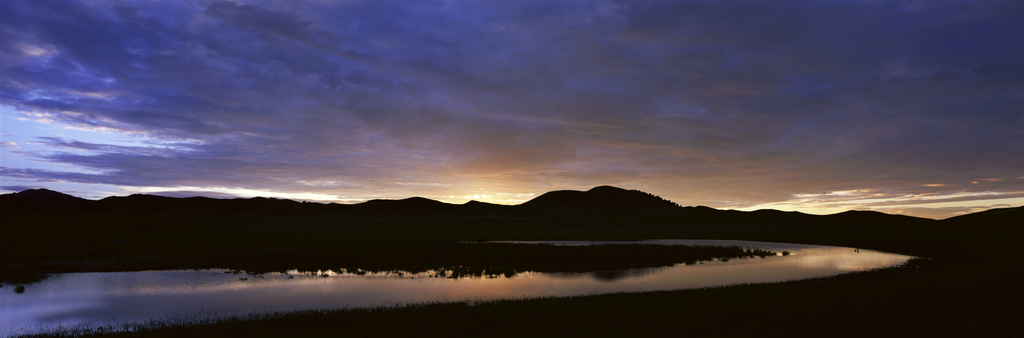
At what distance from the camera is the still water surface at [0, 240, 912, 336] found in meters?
21.9

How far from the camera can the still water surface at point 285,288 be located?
71.8ft

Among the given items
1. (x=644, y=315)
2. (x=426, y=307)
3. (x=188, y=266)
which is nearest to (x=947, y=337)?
(x=644, y=315)

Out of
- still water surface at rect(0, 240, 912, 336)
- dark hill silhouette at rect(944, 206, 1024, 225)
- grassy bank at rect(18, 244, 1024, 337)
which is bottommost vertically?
still water surface at rect(0, 240, 912, 336)

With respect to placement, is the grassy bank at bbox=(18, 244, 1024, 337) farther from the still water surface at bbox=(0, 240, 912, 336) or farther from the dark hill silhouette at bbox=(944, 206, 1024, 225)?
Result: the dark hill silhouette at bbox=(944, 206, 1024, 225)

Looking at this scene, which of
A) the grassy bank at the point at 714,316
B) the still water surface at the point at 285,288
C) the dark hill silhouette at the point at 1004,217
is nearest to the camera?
the grassy bank at the point at 714,316

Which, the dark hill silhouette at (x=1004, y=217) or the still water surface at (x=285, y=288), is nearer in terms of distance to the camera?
the still water surface at (x=285, y=288)

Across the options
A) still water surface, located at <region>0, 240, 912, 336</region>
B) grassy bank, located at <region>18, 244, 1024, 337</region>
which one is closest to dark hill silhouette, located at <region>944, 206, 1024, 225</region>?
still water surface, located at <region>0, 240, 912, 336</region>

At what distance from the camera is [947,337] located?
10.8 metres

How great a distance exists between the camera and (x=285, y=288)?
28188 mm


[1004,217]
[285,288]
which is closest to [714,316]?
[285,288]

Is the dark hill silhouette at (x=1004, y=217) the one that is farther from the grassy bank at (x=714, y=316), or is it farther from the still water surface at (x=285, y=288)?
the grassy bank at (x=714, y=316)

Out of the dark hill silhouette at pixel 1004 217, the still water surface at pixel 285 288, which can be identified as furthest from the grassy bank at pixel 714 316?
the dark hill silhouette at pixel 1004 217

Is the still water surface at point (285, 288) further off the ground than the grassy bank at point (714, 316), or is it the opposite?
the grassy bank at point (714, 316)

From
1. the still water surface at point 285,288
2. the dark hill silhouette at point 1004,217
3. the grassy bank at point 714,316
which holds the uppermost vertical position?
the dark hill silhouette at point 1004,217
